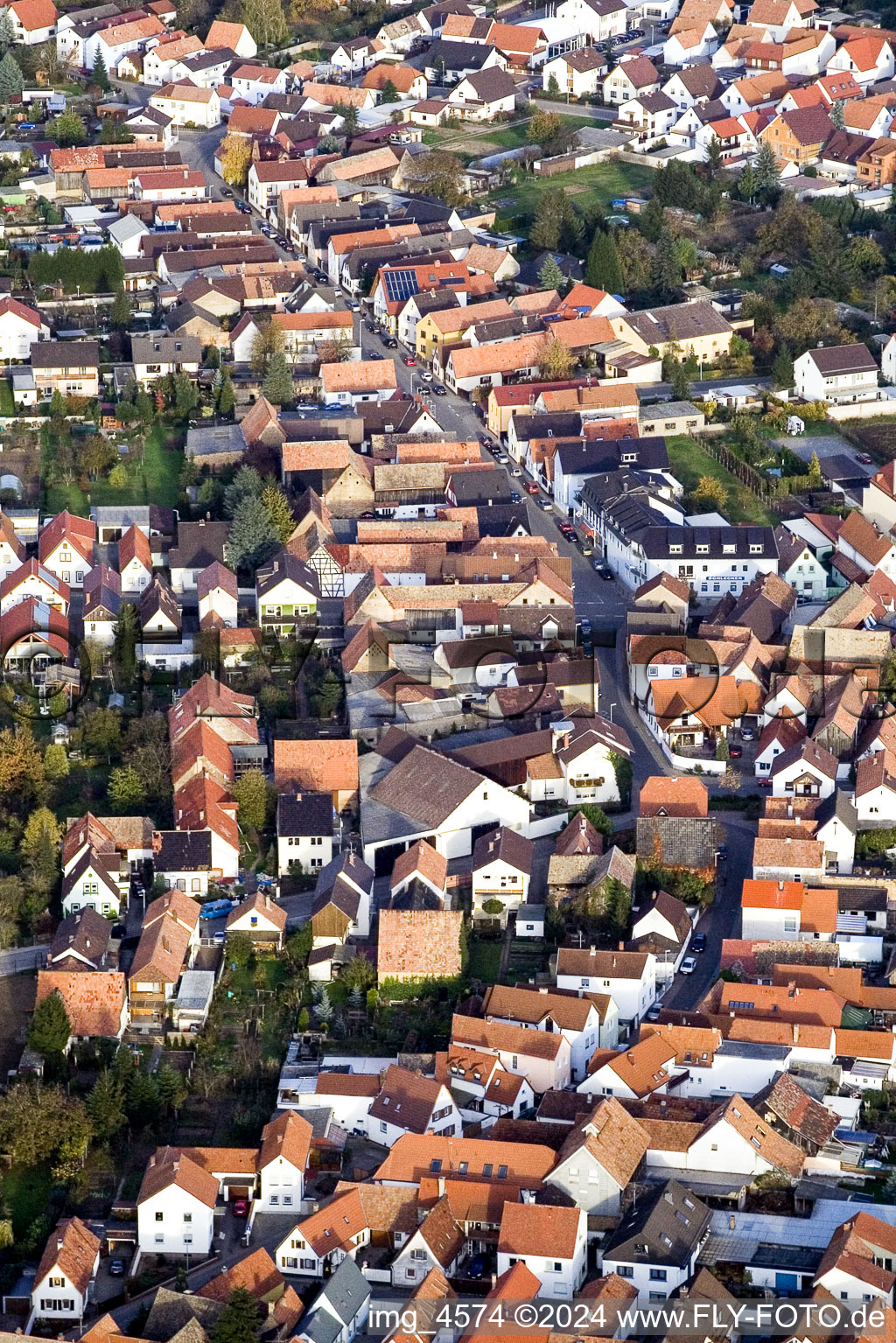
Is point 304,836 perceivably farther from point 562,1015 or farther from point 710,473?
point 710,473

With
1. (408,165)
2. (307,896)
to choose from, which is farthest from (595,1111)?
(408,165)

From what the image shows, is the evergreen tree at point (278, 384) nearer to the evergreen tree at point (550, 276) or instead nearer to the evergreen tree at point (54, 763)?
the evergreen tree at point (550, 276)

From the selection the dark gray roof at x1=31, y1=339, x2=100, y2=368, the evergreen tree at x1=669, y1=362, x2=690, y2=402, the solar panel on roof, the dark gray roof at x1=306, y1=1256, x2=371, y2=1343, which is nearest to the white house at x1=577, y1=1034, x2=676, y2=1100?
the dark gray roof at x1=306, y1=1256, x2=371, y2=1343

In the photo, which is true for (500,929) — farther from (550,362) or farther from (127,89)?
(127,89)

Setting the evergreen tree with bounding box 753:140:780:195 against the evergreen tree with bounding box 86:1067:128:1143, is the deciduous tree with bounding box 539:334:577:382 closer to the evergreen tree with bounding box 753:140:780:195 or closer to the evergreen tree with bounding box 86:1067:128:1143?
the evergreen tree with bounding box 753:140:780:195

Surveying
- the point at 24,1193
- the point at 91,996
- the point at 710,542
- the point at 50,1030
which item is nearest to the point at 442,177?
the point at 710,542

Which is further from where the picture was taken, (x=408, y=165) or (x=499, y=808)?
(x=408, y=165)

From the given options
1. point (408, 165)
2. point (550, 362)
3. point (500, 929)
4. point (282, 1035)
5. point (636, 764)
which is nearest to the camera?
point (282, 1035)

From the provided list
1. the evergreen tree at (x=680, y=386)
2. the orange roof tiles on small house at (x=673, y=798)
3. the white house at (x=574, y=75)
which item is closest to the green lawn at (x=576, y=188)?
the white house at (x=574, y=75)
